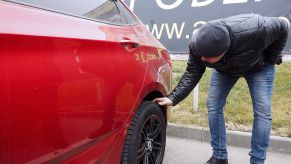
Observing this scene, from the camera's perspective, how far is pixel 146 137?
2.79 meters

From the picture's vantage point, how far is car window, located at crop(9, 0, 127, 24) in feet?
6.35

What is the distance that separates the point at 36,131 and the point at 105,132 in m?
0.60

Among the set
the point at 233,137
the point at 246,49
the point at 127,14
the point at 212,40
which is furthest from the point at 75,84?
the point at 233,137

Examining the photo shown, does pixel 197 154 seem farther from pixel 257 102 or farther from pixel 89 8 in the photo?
pixel 89 8

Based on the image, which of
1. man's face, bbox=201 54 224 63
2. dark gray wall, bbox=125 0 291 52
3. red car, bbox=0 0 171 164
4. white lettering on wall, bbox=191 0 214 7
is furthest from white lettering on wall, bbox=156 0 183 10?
man's face, bbox=201 54 224 63

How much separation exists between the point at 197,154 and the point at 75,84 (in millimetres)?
2271

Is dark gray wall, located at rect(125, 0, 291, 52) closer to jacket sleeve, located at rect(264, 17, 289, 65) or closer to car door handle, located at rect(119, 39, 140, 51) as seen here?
jacket sleeve, located at rect(264, 17, 289, 65)

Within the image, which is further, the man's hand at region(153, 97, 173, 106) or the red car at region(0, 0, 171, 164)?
the man's hand at region(153, 97, 173, 106)

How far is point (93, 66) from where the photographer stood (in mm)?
1997

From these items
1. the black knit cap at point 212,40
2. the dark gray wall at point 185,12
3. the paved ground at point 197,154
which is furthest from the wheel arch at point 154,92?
the dark gray wall at point 185,12

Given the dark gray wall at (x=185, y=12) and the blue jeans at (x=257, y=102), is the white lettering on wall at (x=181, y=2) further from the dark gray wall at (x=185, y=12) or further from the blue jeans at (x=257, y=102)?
the blue jeans at (x=257, y=102)

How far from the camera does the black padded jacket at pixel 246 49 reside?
8.54 ft

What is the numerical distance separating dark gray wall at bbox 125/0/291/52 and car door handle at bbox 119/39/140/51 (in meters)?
2.71

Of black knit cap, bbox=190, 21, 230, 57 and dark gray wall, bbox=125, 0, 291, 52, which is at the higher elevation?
dark gray wall, bbox=125, 0, 291, 52
